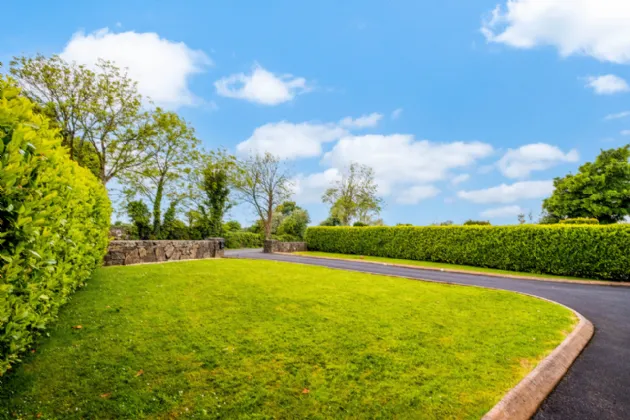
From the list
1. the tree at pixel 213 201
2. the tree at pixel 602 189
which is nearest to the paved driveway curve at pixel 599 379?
the tree at pixel 213 201

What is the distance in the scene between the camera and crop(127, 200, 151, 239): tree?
23.7 meters

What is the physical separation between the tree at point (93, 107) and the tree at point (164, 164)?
0.85 m

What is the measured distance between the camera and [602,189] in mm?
35188

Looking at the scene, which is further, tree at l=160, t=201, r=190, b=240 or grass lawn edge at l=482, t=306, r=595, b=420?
tree at l=160, t=201, r=190, b=240

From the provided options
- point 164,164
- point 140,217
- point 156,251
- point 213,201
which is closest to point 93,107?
point 164,164

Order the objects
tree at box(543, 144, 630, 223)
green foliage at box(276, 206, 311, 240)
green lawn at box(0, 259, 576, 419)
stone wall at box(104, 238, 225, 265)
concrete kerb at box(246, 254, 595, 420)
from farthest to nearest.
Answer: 1. green foliage at box(276, 206, 311, 240)
2. tree at box(543, 144, 630, 223)
3. stone wall at box(104, 238, 225, 265)
4. concrete kerb at box(246, 254, 595, 420)
5. green lawn at box(0, 259, 576, 419)

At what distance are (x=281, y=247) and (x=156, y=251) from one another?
15.8m

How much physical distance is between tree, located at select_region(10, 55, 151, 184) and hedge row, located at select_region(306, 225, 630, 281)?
20.0 m

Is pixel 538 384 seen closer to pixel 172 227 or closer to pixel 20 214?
pixel 20 214

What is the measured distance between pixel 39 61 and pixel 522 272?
105 ft

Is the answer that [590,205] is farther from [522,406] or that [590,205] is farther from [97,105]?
[97,105]

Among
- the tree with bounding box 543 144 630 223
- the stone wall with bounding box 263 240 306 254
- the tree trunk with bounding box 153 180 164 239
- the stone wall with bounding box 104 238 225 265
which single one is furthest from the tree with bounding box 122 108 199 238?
the tree with bounding box 543 144 630 223

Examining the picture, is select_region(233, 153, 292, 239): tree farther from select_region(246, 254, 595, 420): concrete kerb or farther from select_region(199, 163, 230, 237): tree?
select_region(246, 254, 595, 420): concrete kerb

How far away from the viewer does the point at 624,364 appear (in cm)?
491
